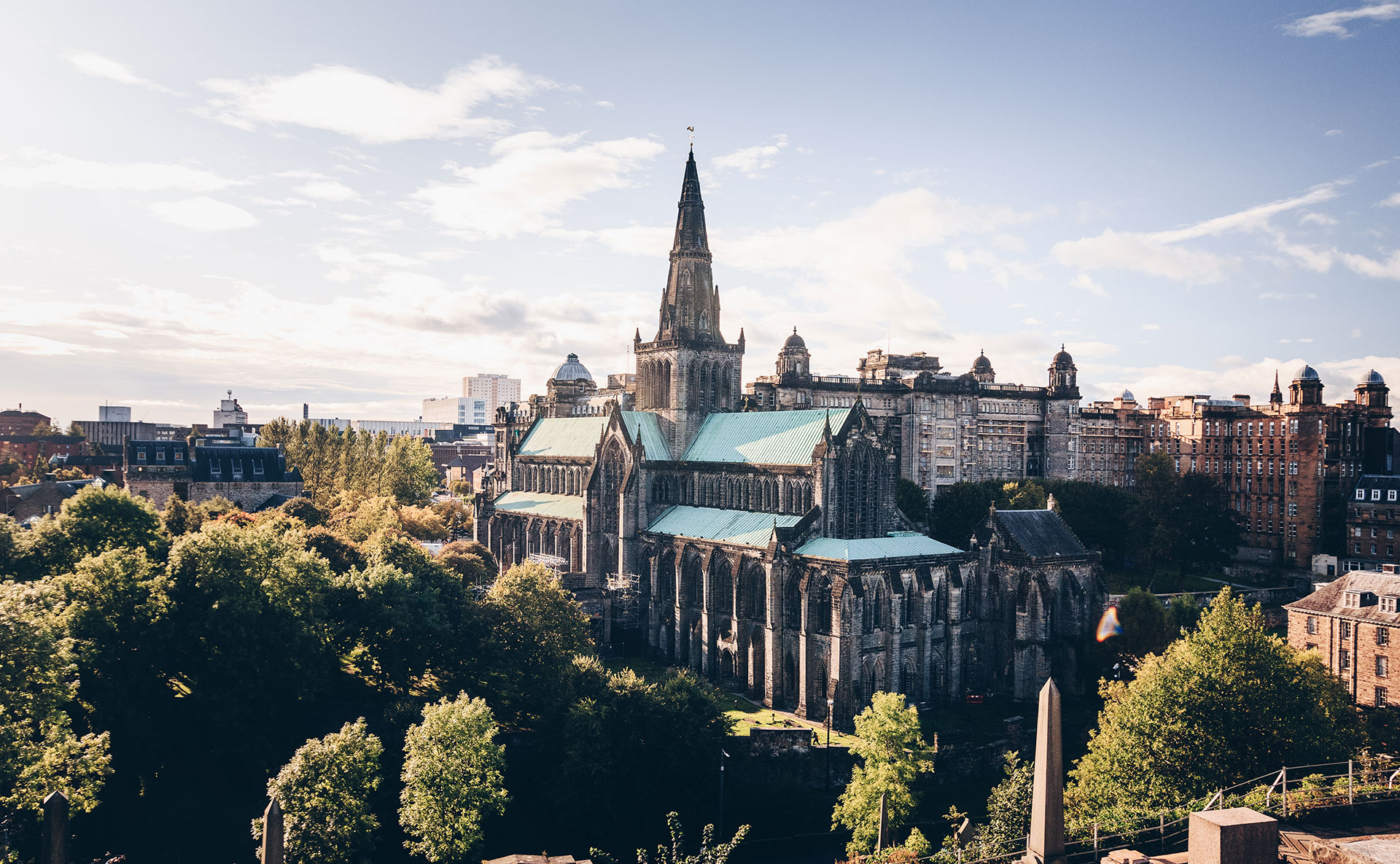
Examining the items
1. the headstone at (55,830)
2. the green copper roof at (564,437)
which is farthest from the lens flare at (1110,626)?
the headstone at (55,830)

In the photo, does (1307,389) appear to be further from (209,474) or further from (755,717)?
(209,474)

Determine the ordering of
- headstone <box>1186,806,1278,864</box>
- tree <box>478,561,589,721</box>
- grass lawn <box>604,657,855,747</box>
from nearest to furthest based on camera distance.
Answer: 1. headstone <box>1186,806,1278,864</box>
2. tree <box>478,561,589,721</box>
3. grass lawn <box>604,657,855,747</box>

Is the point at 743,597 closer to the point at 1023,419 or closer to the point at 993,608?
the point at 993,608

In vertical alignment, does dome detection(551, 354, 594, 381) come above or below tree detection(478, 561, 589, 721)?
above

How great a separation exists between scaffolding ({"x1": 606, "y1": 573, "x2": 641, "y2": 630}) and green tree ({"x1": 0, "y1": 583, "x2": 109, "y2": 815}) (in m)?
44.1

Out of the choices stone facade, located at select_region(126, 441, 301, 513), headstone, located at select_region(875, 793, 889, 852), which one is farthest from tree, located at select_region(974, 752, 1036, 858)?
stone facade, located at select_region(126, 441, 301, 513)

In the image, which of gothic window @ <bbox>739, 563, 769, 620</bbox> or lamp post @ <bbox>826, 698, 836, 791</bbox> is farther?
gothic window @ <bbox>739, 563, 769, 620</bbox>

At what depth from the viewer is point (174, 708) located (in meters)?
46.3

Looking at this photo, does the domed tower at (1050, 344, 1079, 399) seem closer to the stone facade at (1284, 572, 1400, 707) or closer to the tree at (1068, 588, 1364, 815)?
the stone facade at (1284, 572, 1400, 707)

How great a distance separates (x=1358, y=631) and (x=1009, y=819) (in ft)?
147

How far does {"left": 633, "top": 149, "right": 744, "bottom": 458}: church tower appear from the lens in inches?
3366

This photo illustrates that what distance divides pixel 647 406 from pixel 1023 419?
224 ft

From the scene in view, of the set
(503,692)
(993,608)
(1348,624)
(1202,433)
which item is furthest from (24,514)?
(1202,433)

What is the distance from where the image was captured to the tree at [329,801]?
121ft
